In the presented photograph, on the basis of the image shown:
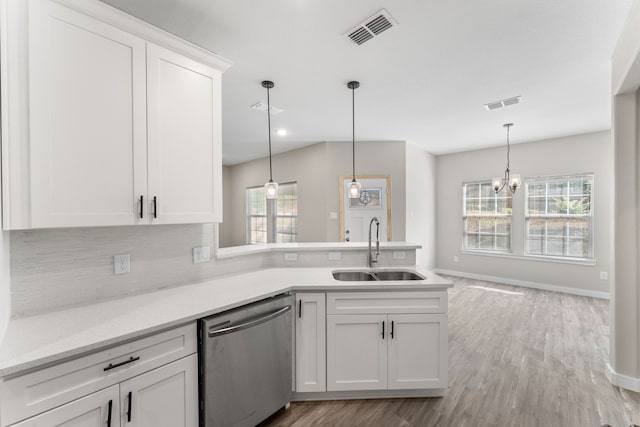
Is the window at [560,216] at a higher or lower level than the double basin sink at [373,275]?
higher

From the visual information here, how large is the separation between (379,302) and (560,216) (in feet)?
16.1

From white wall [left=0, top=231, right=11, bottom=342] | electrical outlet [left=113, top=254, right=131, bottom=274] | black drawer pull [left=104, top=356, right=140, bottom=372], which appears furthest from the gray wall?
white wall [left=0, top=231, right=11, bottom=342]

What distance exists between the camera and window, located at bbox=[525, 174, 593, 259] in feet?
15.7

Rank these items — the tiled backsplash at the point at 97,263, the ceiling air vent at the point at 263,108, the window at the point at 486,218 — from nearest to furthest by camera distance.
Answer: the tiled backsplash at the point at 97,263 → the ceiling air vent at the point at 263,108 → the window at the point at 486,218

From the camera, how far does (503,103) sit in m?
3.35

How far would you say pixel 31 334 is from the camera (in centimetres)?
125

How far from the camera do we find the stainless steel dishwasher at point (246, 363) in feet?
5.06

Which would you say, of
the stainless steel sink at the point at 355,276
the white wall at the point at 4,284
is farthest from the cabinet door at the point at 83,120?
the stainless steel sink at the point at 355,276

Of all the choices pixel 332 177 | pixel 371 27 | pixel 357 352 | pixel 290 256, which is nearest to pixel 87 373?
pixel 357 352

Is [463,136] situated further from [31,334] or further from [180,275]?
[31,334]

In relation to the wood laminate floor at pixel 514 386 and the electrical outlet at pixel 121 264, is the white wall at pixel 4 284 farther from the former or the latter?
the wood laminate floor at pixel 514 386

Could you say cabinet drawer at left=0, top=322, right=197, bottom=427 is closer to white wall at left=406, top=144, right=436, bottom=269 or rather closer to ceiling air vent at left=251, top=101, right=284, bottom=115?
ceiling air vent at left=251, top=101, right=284, bottom=115

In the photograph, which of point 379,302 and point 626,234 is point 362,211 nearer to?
point 379,302

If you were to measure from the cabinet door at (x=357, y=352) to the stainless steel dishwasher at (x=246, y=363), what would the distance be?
329 millimetres
